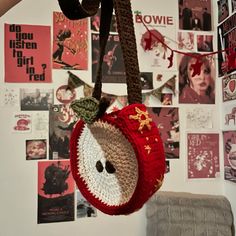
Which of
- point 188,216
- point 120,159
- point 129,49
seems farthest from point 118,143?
point 188,216

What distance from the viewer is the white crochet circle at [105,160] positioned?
398 millimetres

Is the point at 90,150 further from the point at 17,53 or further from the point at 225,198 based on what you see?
the point at 225,198

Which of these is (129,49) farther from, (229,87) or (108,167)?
(229,87)

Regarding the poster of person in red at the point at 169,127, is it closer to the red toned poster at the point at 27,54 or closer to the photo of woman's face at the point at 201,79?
the photo of woman's face at the point at 201,79

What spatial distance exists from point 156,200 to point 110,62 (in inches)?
26.0

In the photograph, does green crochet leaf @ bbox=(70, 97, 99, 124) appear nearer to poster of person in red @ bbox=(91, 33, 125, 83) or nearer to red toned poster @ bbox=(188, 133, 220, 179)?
poster of person in red @ bbox=(91, 33, 125, 83)

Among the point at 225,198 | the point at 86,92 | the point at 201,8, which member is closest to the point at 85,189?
the point at 86,92

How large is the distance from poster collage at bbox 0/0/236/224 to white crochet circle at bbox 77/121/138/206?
2.89 ft

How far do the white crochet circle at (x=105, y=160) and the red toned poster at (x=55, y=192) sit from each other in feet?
2.90

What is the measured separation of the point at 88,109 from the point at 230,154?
1.12 metres

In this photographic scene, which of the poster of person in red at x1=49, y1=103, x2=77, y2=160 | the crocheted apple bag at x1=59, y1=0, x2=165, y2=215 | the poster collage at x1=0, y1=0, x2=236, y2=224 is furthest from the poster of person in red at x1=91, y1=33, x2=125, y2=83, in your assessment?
the crocheted apple bag at x1=59, y1=0, x2=165, y2=215

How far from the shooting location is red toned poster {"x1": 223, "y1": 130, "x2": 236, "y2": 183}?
53.6 inches

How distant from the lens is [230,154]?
1.39m

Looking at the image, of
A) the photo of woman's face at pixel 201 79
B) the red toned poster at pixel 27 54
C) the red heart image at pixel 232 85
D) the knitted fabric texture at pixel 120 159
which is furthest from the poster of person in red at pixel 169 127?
the knitted fabric texture at pixel 120 159
